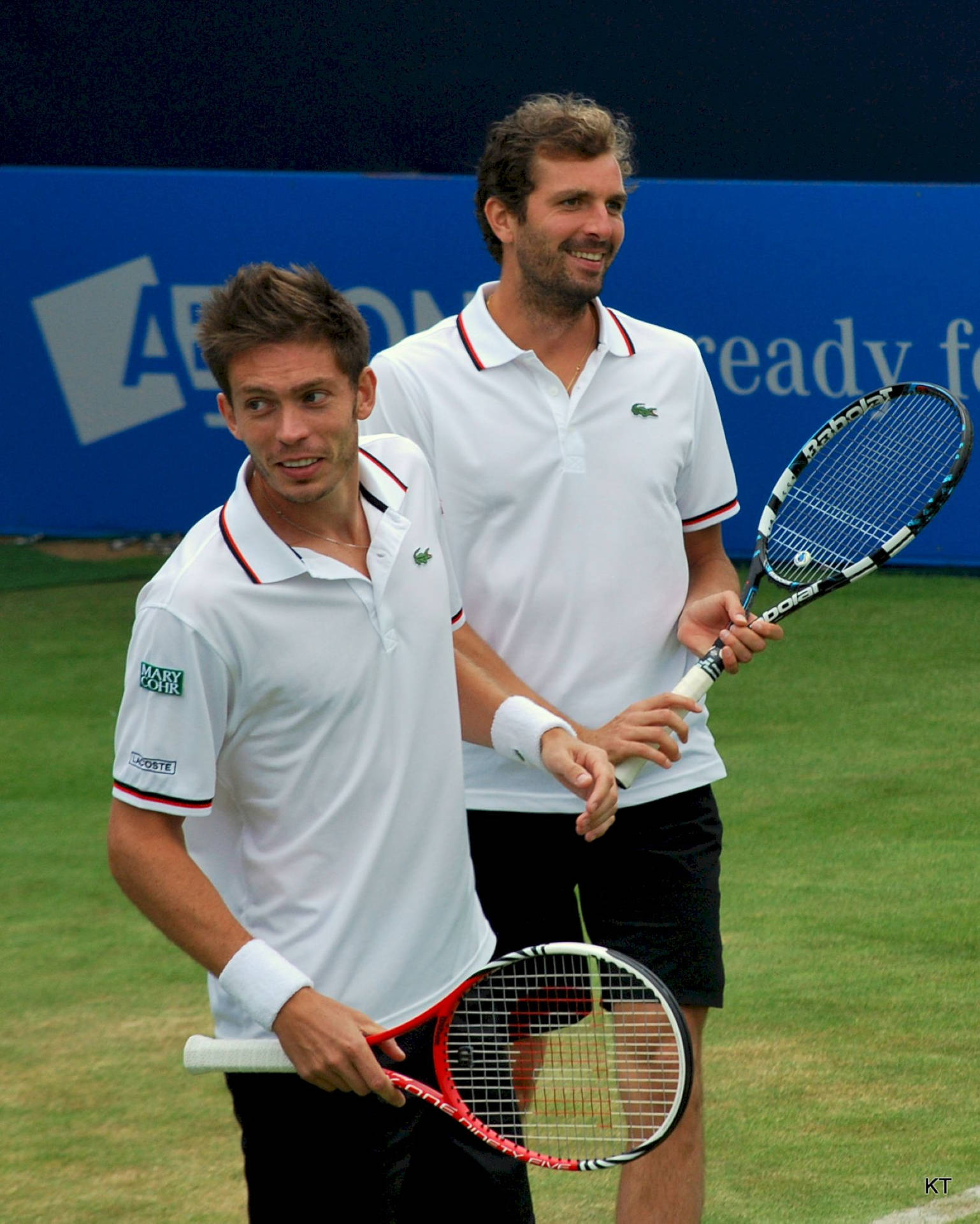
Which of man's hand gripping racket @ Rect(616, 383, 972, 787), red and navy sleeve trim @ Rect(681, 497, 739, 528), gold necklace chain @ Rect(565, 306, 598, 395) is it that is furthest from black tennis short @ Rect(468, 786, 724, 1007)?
gold necklace chain @ Rect(565, 306, 598, 395)

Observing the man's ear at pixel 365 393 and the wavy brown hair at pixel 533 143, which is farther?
the wavy brown hair at pixel 533 143

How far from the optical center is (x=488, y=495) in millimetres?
3303

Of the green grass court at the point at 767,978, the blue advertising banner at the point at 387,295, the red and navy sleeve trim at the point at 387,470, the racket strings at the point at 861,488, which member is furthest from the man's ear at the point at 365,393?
the blue advertising banner at the point at 387,295

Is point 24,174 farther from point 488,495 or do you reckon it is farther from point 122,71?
point 488,495

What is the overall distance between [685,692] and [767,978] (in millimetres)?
1930

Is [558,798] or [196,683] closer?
[196,683]

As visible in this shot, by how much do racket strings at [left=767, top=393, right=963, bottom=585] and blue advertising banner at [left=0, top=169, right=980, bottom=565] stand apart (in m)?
2.50

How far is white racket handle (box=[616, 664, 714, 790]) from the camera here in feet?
10.3

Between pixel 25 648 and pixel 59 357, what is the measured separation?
89.7 inches

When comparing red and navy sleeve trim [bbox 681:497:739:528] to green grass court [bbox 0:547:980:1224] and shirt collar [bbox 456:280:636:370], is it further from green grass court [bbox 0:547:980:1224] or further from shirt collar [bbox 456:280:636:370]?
green grass court [bbox 0:547:980:1224]

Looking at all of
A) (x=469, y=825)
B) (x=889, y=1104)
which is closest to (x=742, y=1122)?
(x=889, y=1104)

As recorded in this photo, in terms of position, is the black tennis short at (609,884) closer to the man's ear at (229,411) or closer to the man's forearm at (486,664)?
the man's forearm at (486,664)

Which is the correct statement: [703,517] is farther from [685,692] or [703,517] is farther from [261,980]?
[261,980]

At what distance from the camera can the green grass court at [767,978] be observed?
3.97 metres
